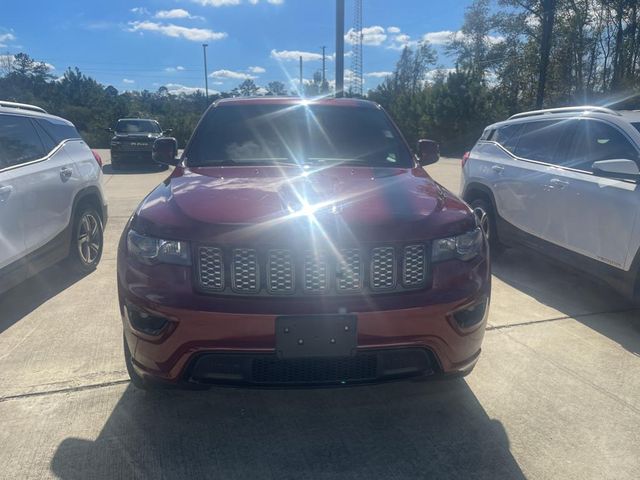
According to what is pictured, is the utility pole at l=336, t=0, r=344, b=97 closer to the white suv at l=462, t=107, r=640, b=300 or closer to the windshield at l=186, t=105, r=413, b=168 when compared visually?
the white suv at l=462, t=107, r=640, b=300

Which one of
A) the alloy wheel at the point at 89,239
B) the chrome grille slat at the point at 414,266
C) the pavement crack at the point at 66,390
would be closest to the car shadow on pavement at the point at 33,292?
the alloy wheel at the point at 89,239

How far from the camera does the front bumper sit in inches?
90.3

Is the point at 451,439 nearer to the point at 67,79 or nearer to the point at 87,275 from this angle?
the point at 87,275

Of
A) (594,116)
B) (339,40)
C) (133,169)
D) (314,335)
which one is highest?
(339,40)

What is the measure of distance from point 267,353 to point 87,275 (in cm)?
370

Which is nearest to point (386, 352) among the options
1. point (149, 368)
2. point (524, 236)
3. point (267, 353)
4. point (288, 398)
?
point (267, 353)

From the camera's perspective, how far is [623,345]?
3.76 m

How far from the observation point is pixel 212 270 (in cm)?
236

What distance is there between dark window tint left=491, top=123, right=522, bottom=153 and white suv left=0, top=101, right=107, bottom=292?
15.0ft

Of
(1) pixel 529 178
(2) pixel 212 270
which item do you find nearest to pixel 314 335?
(2) pixel 212 270

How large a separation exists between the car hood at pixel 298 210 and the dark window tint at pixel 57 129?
249 centimetres

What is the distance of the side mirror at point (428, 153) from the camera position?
4426mm

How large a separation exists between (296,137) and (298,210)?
1.55 metres

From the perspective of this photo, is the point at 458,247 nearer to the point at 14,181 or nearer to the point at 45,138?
the point at 14,181
